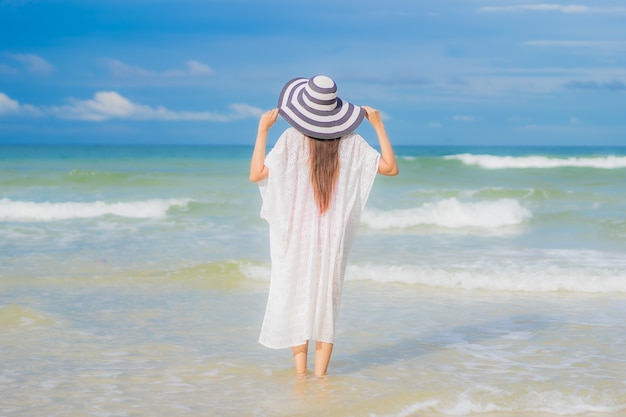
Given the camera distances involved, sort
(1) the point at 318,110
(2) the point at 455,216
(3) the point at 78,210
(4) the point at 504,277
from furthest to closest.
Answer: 1. (3) the point at 78,210
2. (2) the point at 455,216
3. (4) the point at 504,277
4. (1) the point at 318,110

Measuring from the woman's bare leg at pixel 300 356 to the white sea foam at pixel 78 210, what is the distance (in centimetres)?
1155

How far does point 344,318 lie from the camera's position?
695 centimetres

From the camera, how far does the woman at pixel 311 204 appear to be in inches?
180

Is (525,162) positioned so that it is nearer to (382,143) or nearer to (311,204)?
(382,143)

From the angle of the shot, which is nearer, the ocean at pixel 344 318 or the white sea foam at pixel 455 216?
the ocean at pixel 344 318

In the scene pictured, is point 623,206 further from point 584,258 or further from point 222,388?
point 222,388

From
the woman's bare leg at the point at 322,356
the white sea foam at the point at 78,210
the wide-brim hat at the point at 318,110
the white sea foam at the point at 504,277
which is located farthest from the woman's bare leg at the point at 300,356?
the white sea foam at the point at 78,210

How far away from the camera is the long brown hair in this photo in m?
4.62

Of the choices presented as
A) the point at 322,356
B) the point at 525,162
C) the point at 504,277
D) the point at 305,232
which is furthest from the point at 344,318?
the point at 525,162

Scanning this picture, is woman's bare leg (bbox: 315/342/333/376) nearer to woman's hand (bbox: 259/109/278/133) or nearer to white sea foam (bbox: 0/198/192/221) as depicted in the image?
woman's hand (bbox: 259/109/278/133)

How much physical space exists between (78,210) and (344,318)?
442 inches

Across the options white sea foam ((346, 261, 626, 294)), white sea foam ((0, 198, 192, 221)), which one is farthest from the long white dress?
white sea foam ((0, 198, 192, 221))

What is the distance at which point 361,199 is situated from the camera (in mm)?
4766

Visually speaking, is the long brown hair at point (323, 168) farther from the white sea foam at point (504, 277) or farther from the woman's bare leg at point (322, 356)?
the white sea foam at point (504, 277)
